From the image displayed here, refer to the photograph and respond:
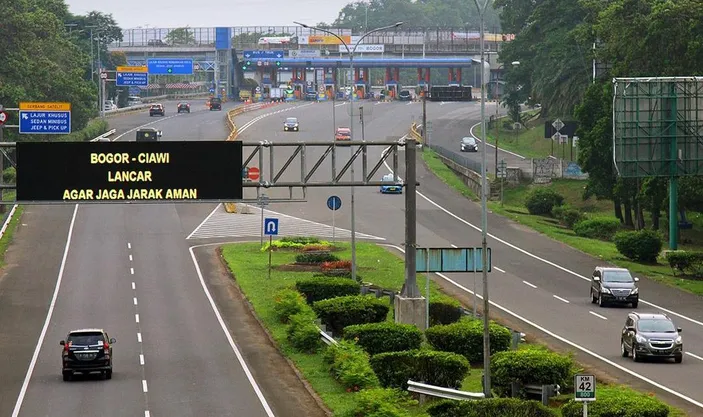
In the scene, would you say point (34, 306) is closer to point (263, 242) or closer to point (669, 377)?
point (263, 242)

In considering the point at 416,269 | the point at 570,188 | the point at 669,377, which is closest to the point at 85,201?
the point at 416,269

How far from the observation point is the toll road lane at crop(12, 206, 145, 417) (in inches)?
1416

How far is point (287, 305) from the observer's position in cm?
4953

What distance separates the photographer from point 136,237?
251 feet

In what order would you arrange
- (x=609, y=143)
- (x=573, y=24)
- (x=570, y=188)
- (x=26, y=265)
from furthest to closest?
(x=573, y=24) < (x=570, y=188) < (x=609, y=143) < (x=26, y=265)

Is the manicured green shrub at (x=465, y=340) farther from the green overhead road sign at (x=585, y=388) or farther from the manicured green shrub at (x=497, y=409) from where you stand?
the green overhead road sign at (x=585, y=388)

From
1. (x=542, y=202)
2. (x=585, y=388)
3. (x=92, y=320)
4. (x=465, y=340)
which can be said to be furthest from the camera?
(x=542, y=202)

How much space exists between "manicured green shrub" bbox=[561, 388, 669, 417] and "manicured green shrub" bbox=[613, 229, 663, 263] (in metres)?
39.8

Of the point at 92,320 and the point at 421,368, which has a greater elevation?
the point at 421,368

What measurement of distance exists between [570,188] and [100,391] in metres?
64.8

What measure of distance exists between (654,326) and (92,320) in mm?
22063

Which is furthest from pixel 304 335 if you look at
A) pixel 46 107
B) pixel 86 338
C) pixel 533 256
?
pixel 46 107

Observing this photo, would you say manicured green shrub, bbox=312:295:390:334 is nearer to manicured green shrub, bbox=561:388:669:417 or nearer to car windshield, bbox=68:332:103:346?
car windshield, bbox=68:332:103:346

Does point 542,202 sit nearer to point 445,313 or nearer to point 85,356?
point 445,313
